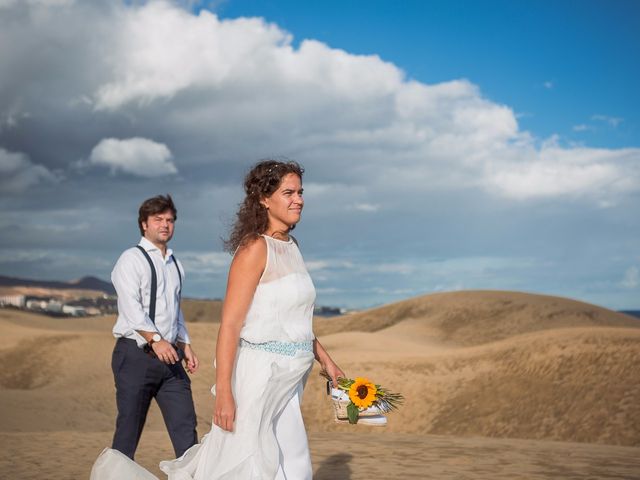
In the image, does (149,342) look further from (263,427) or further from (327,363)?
(263,427)

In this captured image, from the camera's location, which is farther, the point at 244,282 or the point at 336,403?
the point at 336,403

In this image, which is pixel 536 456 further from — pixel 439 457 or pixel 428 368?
pixel 428 368

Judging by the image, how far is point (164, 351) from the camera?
5285mm

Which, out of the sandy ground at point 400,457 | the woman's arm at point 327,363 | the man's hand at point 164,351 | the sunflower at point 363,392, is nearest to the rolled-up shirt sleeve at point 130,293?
the man's hand at point 164,351

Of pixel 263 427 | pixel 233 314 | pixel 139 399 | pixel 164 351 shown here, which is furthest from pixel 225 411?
pixel 139 399

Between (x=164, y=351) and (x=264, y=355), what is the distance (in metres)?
1.80

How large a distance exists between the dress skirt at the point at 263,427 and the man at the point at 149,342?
66.7 inches

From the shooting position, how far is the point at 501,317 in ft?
107

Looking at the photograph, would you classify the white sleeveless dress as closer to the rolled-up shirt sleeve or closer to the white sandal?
the white sandal

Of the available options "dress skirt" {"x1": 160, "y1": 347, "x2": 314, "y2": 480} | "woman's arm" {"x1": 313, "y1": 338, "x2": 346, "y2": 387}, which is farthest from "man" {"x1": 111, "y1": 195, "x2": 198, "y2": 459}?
"dress skirt" {"x1": 160, "y1": 347, "x2": 314, "y2": 480}

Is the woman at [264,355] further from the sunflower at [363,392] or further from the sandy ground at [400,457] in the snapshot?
the sandy ground at [400,457]

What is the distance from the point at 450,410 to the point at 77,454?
650 cm

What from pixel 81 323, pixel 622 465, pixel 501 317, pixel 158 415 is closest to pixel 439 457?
pixel 622 465

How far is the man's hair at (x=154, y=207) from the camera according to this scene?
5.66m
